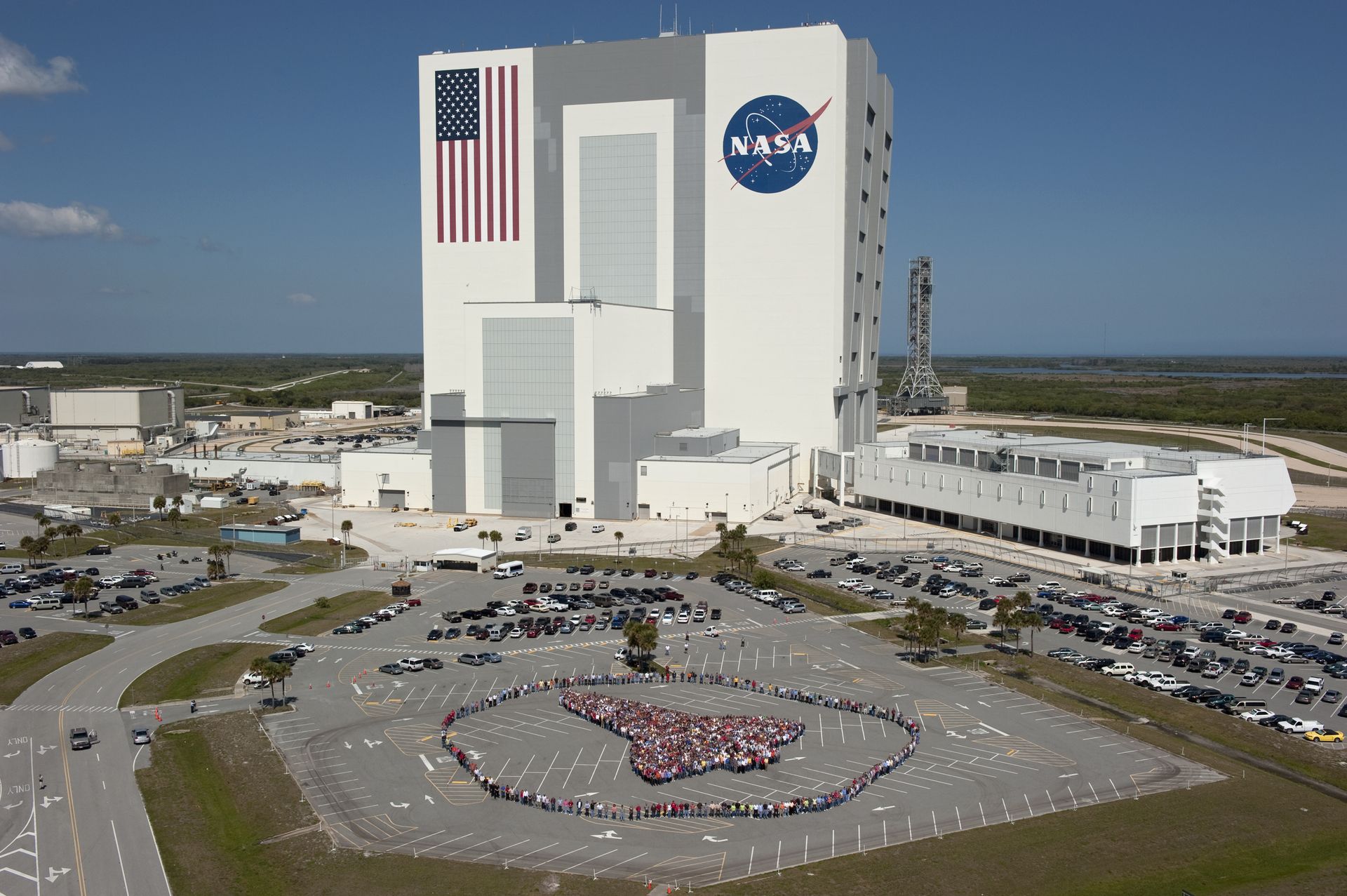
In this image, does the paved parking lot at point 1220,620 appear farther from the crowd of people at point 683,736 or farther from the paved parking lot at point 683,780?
the crowd of people at point 683,736

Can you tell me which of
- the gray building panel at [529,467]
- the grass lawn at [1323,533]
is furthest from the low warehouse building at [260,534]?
the grass lawn at [1323,533]

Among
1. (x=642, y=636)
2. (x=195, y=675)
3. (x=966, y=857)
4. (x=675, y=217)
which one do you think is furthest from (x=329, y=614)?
(x=675, y=217)

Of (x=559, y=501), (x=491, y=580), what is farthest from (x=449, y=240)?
(x=491, y=580)

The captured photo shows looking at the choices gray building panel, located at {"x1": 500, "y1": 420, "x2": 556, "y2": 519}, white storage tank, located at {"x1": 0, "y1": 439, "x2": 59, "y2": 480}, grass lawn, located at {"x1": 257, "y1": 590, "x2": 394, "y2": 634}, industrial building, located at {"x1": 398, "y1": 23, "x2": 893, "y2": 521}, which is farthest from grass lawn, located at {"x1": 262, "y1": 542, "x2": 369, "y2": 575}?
white storage tank, located at {"x1": 0, "y1": 439, "x2": 59, "y2": 480}

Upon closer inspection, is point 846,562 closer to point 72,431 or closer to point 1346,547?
point 1346,547

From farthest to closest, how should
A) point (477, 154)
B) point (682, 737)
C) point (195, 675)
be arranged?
point (477, 154) → point (195, 675) → point (682, 737)

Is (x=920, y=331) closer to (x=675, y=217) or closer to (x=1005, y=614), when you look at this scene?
(x=675, y=217)
